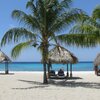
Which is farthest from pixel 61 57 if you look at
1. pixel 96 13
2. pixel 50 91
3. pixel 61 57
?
pixel 50 91

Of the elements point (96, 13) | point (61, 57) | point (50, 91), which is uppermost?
point (96, 13)

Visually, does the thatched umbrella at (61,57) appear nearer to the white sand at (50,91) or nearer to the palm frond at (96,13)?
the white sand at (50,91)

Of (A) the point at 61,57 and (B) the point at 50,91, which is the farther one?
(A) the point at 61,57

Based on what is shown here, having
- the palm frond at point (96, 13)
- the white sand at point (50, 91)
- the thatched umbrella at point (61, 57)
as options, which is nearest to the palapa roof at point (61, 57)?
the thatched umbrella at point (61, 57)

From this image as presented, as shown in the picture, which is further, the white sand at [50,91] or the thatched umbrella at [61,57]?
the thatched umbrella at [61,57]

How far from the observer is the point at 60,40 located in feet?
63.0

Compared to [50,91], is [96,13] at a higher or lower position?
higher

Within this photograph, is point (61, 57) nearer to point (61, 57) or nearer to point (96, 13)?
point (61, 57)

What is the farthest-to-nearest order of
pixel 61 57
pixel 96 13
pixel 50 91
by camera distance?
1. pixel 61 57
2. pixel 96 13
3. pixel 50 91

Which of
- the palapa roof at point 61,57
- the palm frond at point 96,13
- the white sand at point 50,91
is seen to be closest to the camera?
the white sand at point 50,91

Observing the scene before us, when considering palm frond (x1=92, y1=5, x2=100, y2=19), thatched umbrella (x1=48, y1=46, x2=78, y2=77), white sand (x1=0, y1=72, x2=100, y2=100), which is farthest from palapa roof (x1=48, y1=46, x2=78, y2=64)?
palm frond (x1=92, y1=5, x2=100, y2=19)

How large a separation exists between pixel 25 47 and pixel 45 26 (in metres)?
1.68

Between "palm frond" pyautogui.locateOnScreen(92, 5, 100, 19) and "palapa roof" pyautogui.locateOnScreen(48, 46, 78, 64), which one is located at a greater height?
"palm frond" pyautogui.locateOnScreen(92, 5, 100, 19)

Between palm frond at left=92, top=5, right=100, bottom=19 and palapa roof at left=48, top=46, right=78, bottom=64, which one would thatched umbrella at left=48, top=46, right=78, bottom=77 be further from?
palm frond at left=92, top=5, right=100, bottom=19
